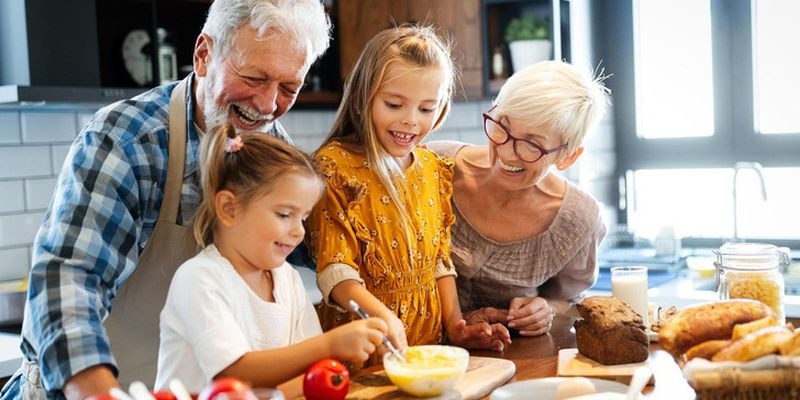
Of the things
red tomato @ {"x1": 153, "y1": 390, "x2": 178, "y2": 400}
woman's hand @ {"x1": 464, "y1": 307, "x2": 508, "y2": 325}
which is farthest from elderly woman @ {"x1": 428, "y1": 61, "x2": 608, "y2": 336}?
red tomato @ {"x1": 153, "y1": 390, "x2": 178, "y2": 400}

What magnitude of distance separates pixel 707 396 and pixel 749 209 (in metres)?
3.94

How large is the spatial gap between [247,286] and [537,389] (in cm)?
59

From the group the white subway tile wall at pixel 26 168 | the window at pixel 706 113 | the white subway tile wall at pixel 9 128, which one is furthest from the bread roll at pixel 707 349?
the window at pixel 706 113

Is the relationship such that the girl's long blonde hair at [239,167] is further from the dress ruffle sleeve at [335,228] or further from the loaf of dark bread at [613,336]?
the loaf of dark bread at [613,336]

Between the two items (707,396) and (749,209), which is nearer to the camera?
(707,396)

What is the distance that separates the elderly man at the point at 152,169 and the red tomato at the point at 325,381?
16.3 inches

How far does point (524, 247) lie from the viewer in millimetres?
2492

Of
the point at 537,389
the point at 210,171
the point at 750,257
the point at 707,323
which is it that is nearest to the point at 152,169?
the point at 210,171

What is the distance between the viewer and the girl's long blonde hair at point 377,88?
7.17ft

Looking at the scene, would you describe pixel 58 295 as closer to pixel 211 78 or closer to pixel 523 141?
pixel 211 78

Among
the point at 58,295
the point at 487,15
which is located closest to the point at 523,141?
the point at 58,295

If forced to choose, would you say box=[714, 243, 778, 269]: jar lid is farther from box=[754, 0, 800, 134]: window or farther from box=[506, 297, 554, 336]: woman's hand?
box=[754, 0, 800, 134]: window

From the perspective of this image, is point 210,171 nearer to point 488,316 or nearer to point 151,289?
point 151,289

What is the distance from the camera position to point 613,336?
188cm
